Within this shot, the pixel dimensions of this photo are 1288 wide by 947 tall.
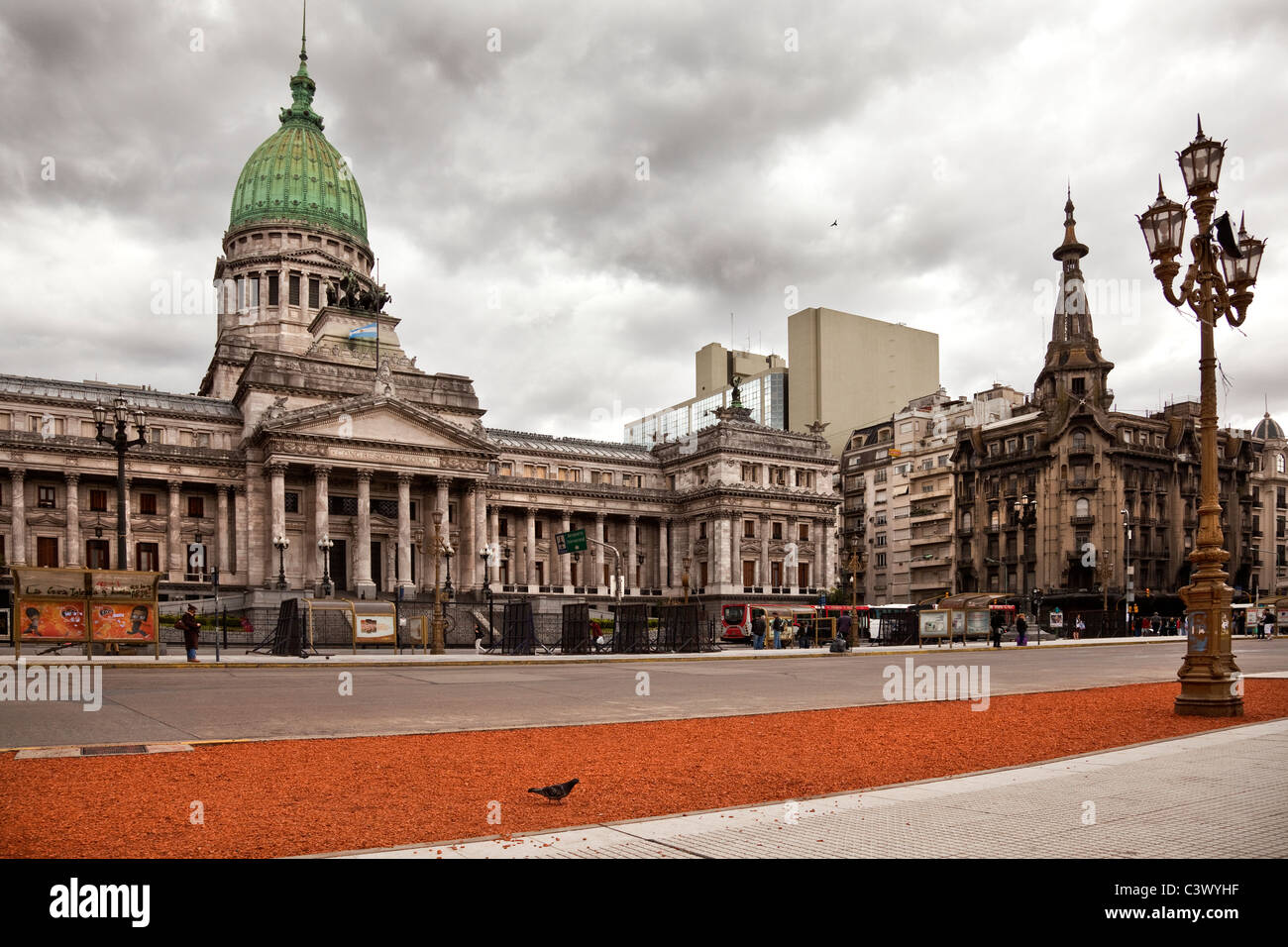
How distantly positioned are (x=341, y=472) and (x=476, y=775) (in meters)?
57.4

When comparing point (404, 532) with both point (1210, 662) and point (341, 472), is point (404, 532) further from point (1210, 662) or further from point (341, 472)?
point (1210, 662)

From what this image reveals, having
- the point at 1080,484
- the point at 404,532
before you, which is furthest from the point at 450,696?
the point at 1080,484

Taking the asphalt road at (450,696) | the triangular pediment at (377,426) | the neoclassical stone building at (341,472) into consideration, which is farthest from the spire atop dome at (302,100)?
the asphalt road at (450,696)

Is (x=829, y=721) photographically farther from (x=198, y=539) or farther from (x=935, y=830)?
(x=198, y=539)

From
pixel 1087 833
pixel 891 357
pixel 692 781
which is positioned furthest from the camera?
pixel 891 357

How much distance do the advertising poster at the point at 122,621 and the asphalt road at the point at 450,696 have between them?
4.29 m

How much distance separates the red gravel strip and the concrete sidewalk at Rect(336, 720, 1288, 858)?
0.79m

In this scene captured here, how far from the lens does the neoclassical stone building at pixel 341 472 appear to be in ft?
209

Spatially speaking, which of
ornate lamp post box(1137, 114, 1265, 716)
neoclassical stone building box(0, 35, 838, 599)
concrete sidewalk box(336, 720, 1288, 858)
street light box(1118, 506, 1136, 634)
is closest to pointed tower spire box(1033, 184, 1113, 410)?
street light box(1118, 506, 1136, 634)

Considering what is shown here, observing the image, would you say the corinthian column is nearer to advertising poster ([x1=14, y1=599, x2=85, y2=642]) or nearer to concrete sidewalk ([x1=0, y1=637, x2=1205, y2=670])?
concrete sidewalk ([x1=0, y1=637, x2=1205, y2=670])

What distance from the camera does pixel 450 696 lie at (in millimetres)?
20797
